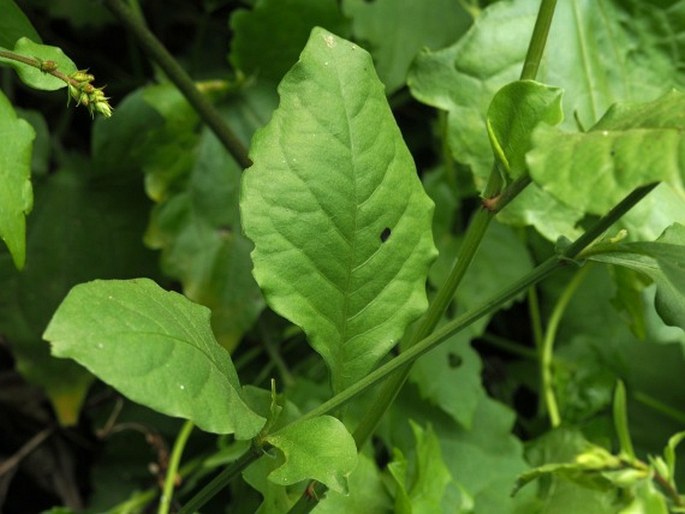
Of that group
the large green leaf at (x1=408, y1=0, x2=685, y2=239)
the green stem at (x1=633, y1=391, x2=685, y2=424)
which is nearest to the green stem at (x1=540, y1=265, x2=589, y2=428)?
the green stem at (x1=633, y1=391, x2=685, y2=424)

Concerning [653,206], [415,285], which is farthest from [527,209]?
[415,285]

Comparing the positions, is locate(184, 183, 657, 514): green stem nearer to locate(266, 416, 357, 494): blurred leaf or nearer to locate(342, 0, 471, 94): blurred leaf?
locate(266, 416, 357, 494): blurred leaf

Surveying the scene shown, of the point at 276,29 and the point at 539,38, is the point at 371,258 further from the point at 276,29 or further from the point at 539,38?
the point at 276,29

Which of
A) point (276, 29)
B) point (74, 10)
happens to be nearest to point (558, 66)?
point (276, 29)

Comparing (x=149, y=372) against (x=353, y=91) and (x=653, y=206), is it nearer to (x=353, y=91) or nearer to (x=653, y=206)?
(x=353, y=91)

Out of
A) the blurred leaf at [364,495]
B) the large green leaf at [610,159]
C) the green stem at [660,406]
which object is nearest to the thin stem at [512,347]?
the green stem at [660,406]
